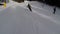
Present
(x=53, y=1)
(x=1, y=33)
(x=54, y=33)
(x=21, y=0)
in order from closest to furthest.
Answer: (x=1, y=33)
(x=54, y=33)
(x=53, y=1)
(x=21, y=0)

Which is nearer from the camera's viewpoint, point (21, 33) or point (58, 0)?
point (21, 33)

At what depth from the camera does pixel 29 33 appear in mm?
10555

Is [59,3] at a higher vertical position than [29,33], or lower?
lower

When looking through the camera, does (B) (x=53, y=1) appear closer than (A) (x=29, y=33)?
No

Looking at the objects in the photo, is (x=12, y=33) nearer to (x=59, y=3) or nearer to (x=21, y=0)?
(x=59, y=3)

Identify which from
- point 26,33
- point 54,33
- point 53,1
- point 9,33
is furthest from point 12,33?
point 53,1

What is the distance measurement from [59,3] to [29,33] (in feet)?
88.9

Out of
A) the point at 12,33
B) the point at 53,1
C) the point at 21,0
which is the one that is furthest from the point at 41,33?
the point at 21,0

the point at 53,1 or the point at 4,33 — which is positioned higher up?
the point at 4,33

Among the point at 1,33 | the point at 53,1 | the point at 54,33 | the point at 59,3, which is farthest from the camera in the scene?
the point at 53,1

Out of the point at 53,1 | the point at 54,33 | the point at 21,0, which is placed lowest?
the point at 21,0

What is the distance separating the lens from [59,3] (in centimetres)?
3672

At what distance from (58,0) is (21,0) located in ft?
68.8

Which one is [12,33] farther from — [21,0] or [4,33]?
[21,0]
